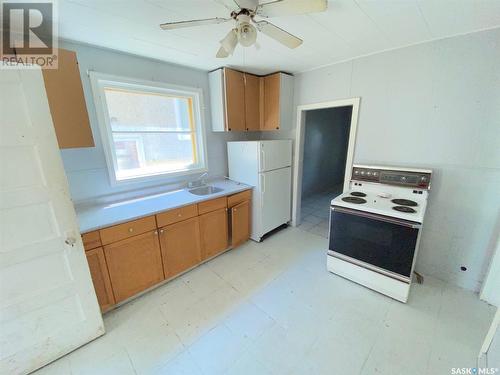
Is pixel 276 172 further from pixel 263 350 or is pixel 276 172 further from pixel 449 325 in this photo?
pixel 449 325

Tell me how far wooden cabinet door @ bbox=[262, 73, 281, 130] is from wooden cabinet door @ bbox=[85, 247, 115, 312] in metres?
2.45

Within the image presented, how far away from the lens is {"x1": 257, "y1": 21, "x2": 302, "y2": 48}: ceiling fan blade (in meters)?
1.21

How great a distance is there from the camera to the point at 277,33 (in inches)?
50.5

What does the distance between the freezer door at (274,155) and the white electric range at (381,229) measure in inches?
38.9

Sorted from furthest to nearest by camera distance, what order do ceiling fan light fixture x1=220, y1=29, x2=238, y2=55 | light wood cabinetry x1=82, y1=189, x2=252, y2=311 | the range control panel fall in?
the range control panel, light wood cabinetry x1=82, y1=189, x2=252, y2=311, ceiling fan light fixture x1=220, y1=29, x2=238, y2=55

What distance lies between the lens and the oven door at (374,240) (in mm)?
1741

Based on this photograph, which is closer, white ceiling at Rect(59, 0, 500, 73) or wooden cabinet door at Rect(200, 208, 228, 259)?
white ceiling at Rect(59, 0, 500, 73)

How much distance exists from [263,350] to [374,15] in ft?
8.24

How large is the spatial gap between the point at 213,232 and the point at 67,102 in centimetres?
175

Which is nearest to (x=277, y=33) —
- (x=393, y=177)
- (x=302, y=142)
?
(x=393, y=177)

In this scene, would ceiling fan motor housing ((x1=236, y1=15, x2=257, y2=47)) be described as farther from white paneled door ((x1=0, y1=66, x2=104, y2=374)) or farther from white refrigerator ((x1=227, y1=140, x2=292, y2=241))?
white refrigerator ((x1=227, y1=140, x2=292, y2=241))

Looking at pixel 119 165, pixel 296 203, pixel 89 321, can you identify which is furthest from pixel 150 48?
pixel 296 203

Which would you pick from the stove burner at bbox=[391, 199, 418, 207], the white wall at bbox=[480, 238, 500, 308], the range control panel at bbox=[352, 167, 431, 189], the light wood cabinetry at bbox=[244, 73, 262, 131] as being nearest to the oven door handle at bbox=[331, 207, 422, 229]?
the stove burner at bbox=[391, 199, 418, 207]

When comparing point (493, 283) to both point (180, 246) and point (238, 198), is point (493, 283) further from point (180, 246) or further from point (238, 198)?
point (180, 246)
